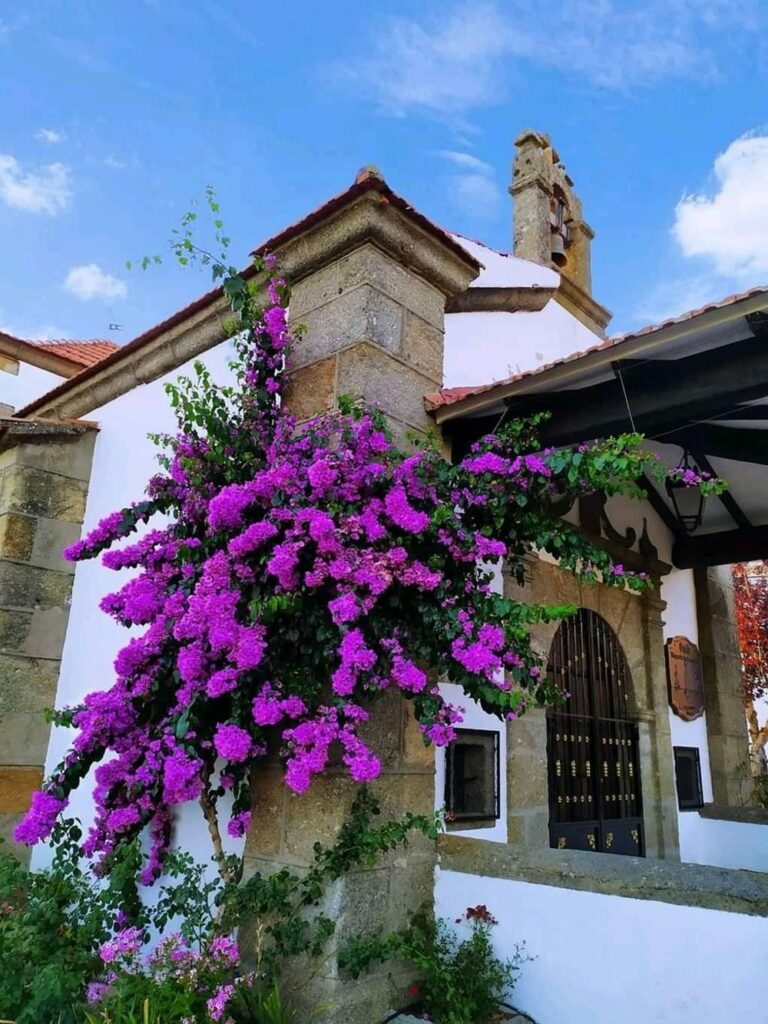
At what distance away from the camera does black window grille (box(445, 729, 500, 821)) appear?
356 cm

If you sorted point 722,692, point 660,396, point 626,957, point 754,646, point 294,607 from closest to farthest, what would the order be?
1. point 626,957
2. point 294,607
3. point 660,396
4. point 722,692
5. point 754,646

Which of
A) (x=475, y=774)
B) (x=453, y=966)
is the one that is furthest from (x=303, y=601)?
(x=475, y=774)

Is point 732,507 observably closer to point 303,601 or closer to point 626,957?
point 626,957

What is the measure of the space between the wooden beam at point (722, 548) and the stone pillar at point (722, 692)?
19.5 inches

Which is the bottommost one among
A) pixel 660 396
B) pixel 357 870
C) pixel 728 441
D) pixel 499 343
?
pixel 357 870

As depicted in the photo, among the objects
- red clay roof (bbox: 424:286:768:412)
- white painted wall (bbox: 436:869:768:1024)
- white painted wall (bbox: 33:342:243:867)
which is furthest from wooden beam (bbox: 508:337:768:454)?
white painted wall (bbox: 33:342:243:867)

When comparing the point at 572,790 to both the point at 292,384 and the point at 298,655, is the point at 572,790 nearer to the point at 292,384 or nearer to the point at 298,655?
the point at 298,655

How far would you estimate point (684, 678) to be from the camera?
5.65 meters

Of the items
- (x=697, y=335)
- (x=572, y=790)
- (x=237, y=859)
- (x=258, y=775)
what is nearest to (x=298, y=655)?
(x=258, y=775)

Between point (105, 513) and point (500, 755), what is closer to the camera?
point (500, 755)

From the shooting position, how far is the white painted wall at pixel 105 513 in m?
4.08

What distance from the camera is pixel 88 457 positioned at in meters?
4.72

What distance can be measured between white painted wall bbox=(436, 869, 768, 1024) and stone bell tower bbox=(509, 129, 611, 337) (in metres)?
4.79

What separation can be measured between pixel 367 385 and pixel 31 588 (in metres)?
2.45
